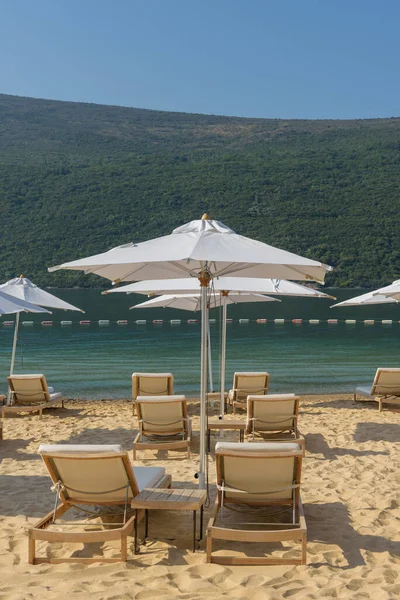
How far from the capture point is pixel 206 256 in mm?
3984

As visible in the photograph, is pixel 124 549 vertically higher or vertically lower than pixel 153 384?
lower

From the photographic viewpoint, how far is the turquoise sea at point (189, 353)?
14.7 m

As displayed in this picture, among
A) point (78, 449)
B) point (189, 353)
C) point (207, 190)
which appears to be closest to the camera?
point (78, 449)

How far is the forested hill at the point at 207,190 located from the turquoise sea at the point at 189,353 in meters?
28.0

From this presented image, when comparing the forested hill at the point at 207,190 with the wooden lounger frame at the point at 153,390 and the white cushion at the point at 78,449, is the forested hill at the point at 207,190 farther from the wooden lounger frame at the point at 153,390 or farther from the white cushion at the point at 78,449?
the white cushion at the point at 78,449

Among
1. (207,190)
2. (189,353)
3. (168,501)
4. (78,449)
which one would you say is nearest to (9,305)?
(78,449)

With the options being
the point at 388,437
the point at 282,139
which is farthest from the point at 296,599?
the point at 282,139

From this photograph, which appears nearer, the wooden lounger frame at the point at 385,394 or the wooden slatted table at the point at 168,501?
the wooden slatted table at the point at 168,501

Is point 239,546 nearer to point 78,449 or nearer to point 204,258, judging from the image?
point 78,449

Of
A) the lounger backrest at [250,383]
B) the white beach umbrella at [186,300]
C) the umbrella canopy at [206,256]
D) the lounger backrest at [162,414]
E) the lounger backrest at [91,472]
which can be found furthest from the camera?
the white beach umbrella at [186,300]

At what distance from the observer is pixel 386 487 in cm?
515

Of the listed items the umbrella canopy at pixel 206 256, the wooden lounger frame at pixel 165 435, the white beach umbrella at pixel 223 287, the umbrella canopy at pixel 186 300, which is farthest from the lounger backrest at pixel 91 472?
the umbrella canopy at pixel 186 300

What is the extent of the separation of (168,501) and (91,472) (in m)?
0.51

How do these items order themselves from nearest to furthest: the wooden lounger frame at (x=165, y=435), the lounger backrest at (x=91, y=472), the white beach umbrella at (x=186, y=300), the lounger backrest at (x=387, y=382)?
1. the lounger backrest at (x=91, y=472)
2. the wooden lounger frame at (x=165, y=435)
3. the lounger backrest at (x=387, y=382)
4. the white beach umbrella at (x=186, y=300)
